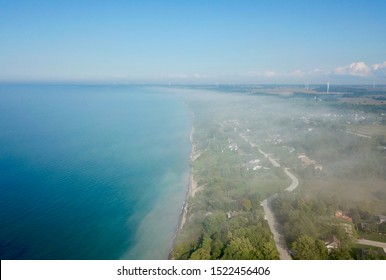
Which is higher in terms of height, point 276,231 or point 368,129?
point 368,129

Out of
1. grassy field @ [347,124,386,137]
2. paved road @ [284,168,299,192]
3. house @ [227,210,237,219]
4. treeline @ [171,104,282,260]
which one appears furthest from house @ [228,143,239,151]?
grassy field @ [347,124,386,137]

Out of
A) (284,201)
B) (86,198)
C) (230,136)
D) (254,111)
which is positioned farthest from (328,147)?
(254,111)

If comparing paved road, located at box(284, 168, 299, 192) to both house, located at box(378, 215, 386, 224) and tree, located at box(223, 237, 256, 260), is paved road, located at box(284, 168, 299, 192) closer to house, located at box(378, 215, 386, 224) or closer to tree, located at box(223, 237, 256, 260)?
house, located at box(378, 215, 386, 224)

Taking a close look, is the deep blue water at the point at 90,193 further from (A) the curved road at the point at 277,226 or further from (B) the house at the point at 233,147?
(A) the curved road at the point at 277,226

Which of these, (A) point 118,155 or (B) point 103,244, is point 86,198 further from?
(A) point 118,155

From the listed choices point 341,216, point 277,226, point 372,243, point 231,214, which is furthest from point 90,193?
point 372,243

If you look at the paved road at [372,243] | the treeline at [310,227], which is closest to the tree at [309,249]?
the treeline at [310,227]

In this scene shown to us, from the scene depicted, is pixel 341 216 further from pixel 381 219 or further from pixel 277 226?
pixel 277 226
